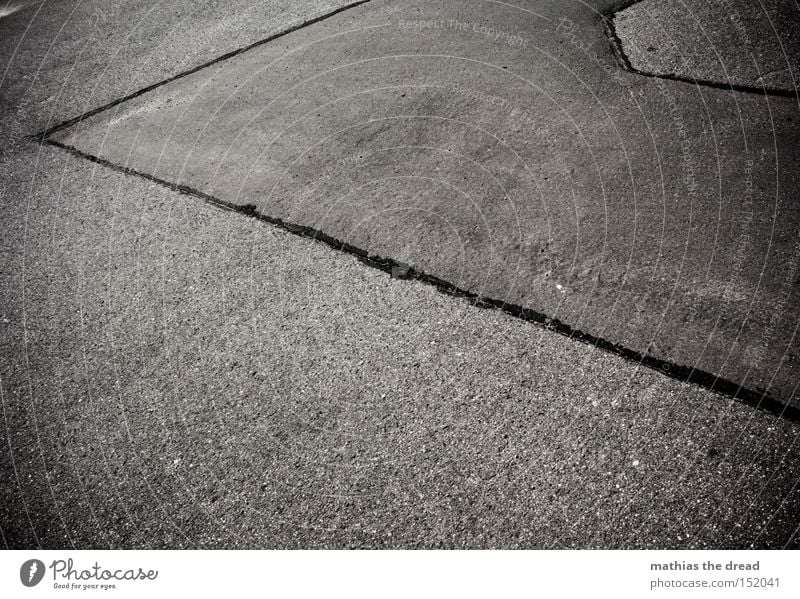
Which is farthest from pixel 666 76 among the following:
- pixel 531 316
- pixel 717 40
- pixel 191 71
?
pixel 191 71

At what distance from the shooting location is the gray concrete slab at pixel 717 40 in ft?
14.1

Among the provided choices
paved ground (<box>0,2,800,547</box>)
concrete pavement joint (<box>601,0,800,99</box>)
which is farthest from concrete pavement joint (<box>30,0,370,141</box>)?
concrete pavement joint (<box>601,0,800,99</box>)

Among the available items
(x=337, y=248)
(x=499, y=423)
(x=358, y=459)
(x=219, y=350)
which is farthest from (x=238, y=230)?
(x=499, y=423)

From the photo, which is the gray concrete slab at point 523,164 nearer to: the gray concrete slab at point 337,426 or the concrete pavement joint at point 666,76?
the concrete pavement joint at point 666,76

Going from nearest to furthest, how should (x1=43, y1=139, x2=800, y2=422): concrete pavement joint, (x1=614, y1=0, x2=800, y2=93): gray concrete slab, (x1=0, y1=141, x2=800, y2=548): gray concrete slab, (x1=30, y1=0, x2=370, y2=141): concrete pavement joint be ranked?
(x1=0, y1=141, x2=800, y2=548): gray concrete slab
(x1=43, y1=139, x2=800, y2=422): concrete pavement joint
(x1=614, y1=0, x2=800, y2=93): gray concrete slab
(x1=30, y1=0, x2=370, y2=141): concrete pavement joint

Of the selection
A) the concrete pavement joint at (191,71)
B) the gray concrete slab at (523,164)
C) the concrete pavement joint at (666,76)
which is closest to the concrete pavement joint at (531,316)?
the gray concrete slab at (523,164)

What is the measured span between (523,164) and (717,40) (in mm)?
2221

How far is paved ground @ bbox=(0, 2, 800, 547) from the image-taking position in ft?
7.24

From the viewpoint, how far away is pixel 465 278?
310 cm

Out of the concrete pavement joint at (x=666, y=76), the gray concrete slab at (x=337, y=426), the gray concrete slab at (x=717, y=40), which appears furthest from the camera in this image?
the gray concrete slab at (x=717, y=40)

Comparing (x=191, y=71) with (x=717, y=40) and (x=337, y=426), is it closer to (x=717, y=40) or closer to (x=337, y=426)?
(x=337, y=426)

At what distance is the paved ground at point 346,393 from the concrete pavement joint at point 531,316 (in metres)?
0.05

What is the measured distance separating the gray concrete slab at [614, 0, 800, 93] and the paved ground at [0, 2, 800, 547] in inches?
15.6

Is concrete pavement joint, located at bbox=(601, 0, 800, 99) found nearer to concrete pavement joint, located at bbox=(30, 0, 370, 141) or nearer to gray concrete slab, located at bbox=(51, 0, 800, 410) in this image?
gray concrete slab, located at bbox=(51, 0, 800, 410)
